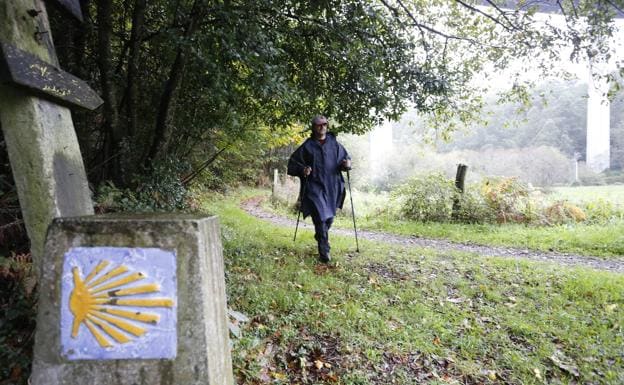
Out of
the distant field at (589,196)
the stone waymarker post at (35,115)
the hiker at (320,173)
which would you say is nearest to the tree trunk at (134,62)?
the hiker at (320,173)

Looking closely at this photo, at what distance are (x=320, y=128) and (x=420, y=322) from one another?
122 inches

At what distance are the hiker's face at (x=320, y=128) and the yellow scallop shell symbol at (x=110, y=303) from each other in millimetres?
4241

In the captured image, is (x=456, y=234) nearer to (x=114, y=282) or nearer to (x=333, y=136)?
(x=333, y=136)

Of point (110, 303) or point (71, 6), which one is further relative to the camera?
point (71, 6)

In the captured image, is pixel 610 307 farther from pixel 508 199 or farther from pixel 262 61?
pixel 508 199

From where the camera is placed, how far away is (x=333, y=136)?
6.02 metres


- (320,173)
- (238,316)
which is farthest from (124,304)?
(320,173)

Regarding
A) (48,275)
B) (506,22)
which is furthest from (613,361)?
(506,22)

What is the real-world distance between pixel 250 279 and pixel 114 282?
2948mm

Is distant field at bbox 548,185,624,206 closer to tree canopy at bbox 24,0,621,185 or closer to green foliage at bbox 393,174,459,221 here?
green foliage at bbox 393,174,459,221

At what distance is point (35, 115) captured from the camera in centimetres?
249

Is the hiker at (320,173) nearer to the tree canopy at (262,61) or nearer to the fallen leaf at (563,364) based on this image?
the tree canopy at (262,61)

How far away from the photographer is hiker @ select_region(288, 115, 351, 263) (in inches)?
225

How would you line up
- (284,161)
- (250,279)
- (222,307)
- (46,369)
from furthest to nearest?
(284,161)
(250,279)
(222,307)
(46,369)
